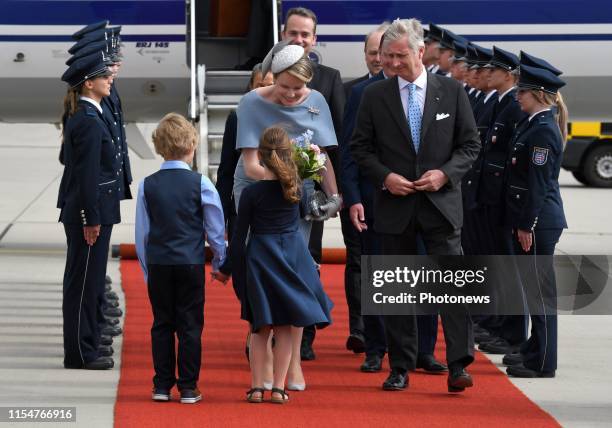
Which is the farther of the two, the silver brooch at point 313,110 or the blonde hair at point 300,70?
the silver brooch at point 313,110

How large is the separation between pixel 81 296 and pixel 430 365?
1879 mm

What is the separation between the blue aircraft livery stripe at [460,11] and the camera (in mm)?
12758

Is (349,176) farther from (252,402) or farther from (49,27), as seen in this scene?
(49,27)

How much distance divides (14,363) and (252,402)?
5.61 ft

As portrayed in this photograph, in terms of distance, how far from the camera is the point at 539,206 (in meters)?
7.38

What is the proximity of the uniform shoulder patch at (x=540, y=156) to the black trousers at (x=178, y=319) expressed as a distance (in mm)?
1865

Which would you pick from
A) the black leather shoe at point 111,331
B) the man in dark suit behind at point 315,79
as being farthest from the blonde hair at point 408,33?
the black leather shoe at point 111,331

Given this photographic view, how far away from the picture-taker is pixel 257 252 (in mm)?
6699

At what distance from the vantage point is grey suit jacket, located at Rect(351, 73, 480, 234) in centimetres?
690

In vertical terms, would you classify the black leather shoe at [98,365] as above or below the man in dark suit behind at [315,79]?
below

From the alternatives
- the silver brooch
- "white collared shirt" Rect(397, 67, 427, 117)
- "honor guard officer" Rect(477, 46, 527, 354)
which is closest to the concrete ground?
"honor guard officer" Rect(477, 46, 527, 354)

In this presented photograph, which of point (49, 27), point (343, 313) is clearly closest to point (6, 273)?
point (49, 27)

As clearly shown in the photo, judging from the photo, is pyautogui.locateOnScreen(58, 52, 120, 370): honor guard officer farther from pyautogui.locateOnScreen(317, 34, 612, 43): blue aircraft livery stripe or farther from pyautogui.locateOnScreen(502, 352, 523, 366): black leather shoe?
pyautogui.locateOnScreen(317, 34, 612, 43): blue aircraft livery stripe

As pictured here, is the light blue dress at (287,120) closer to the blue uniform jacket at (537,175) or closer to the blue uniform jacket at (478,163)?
the blue uniform jacket at (537,175)
